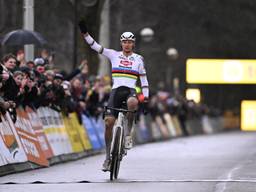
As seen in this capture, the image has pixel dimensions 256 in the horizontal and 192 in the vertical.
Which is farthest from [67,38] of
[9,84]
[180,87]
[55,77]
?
[180,87]

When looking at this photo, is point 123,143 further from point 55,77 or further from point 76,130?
point 76,130

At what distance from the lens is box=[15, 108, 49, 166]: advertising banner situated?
59.5 ft

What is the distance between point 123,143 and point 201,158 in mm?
6409

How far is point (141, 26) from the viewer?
43.2 metres

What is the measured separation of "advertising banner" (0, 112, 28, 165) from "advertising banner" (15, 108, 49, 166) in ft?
1.07

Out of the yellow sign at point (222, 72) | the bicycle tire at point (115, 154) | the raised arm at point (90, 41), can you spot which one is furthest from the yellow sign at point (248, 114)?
the bicycle tire at point (115, 154)

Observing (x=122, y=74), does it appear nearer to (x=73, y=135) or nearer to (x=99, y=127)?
(x=73, y=135)

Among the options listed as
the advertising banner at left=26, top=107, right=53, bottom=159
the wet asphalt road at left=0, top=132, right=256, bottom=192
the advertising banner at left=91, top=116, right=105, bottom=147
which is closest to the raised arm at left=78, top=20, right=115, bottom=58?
the wet asphalt road at left=0, top=132, right=256, bottom=192

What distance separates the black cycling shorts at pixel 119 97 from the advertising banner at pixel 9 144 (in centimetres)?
209

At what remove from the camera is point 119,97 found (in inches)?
612


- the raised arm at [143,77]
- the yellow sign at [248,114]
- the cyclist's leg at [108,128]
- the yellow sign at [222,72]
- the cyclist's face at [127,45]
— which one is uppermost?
the cyclist's face at [127,45]

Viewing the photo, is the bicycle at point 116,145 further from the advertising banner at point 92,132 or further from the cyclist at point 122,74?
the advertising banner at point 92,132

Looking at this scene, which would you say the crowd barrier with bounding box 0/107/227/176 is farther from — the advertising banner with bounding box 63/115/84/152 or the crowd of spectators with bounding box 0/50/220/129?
the crowd of spectators with bounding box 0/50/220/129

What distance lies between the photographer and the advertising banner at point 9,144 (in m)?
16.6
